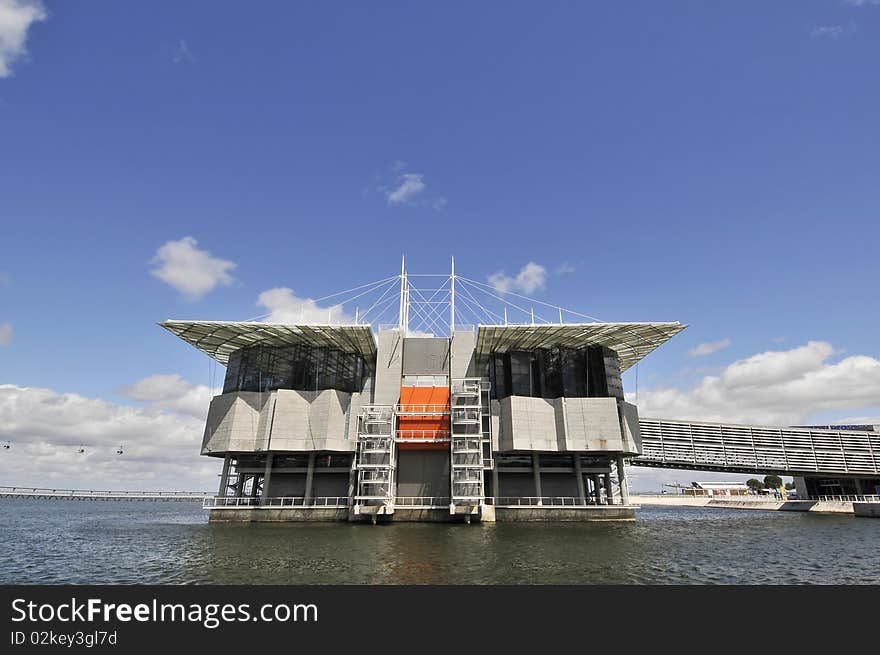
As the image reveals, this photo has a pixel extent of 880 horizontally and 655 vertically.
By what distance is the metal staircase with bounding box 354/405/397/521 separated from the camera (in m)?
54.7

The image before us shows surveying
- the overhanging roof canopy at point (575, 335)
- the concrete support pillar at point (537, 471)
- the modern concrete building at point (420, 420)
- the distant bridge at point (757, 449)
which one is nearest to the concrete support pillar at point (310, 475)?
the modern concrete building at point (420, 420)

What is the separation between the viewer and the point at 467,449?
57031 millimetres

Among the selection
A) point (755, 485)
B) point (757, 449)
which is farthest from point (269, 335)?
point (755, 485)

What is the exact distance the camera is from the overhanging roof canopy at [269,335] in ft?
194

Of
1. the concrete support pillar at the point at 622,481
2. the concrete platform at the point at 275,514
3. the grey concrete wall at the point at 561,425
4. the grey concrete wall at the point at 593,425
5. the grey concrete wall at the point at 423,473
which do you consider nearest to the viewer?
the concrete platform at the point at 275,514

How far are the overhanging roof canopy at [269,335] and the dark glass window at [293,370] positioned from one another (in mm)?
985

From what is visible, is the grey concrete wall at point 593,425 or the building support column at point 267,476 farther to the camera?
the building support column at point 267,476

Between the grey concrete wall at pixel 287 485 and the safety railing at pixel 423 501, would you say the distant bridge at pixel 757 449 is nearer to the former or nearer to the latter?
the safety railing at pixel 423 501

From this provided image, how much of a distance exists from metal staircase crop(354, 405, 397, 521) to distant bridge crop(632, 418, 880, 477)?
4482 centimetres

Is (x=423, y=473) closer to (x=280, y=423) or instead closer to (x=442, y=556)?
(x=280, y=423)

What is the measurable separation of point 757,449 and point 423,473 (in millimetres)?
65771

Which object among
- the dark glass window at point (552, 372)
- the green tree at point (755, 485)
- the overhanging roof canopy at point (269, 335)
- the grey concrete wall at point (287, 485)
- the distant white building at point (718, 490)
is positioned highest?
the overhanging roof canopy at point (269, 335)
